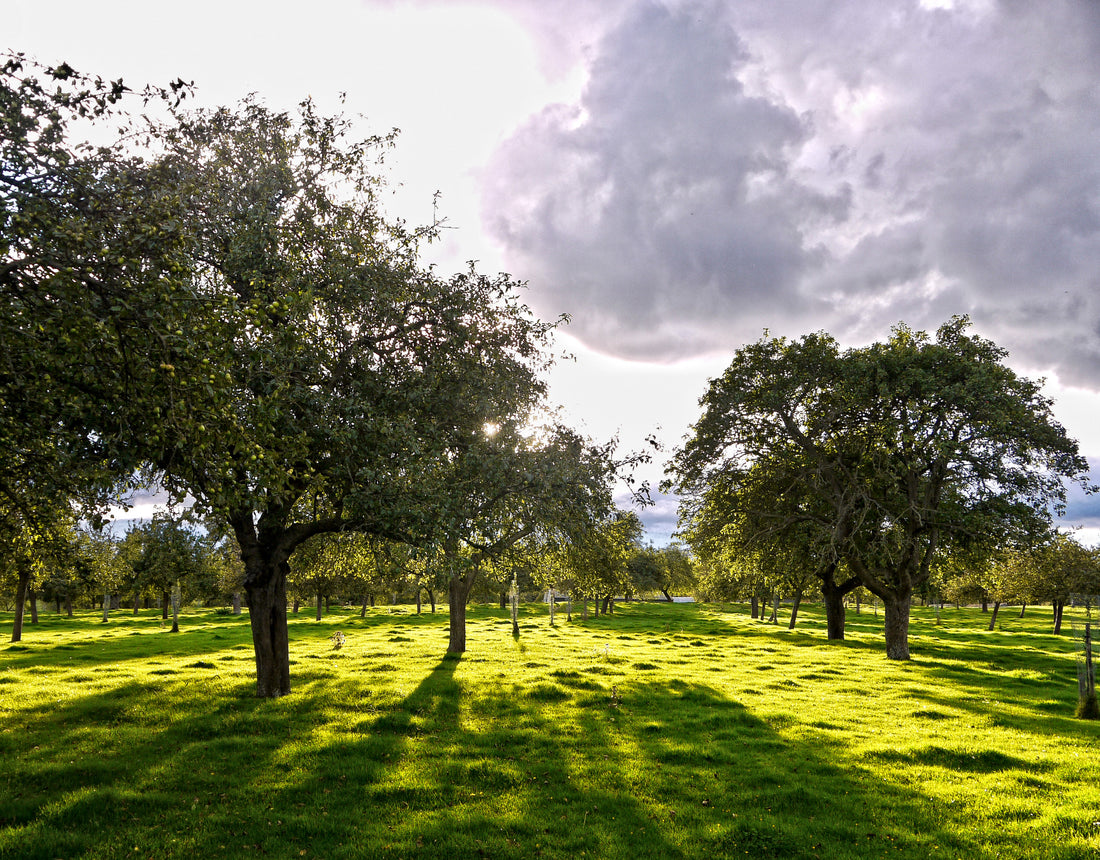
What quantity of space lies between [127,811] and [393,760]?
526cm

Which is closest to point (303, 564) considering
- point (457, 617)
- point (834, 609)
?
point (457, 617)

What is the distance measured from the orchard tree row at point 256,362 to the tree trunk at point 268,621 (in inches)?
2.9

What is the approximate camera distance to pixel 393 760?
14.0 m

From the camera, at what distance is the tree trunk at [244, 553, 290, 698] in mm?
19125

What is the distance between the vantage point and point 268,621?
19422mm

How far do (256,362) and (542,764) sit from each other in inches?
451

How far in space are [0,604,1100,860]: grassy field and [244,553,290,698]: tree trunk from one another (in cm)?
79

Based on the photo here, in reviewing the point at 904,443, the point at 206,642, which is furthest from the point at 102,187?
the point at 206,642

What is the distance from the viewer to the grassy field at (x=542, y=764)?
32.7 ft

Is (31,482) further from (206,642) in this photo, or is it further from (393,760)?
(206,642)

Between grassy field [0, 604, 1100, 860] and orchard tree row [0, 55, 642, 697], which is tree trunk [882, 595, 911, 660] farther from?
orchard tree row [0, 55, 642, 697]

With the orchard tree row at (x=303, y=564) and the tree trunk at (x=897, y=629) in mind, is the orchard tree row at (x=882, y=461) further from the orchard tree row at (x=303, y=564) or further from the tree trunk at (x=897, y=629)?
the orchard tree row at (x=303, y=564)

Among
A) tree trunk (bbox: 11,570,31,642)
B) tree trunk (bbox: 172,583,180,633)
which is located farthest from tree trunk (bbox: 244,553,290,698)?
tree trunk (bbox: 172,583,180,633)

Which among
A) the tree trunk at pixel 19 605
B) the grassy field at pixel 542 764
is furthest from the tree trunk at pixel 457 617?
the tree trunk at pixel 19 605
